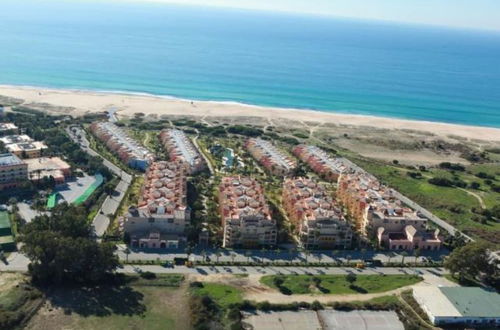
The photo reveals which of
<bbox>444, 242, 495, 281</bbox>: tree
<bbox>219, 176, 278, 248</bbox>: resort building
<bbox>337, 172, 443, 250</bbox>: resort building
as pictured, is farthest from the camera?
<bbox>337, 172, 443, 250</bbox>: resort building

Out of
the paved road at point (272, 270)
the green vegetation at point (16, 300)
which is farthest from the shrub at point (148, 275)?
the green vegetation at point (16, 300)

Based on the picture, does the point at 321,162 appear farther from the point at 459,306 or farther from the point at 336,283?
the point at 459,306

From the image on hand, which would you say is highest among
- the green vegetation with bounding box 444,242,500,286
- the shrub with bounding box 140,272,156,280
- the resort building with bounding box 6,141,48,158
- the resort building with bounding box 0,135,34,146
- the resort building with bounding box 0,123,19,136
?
the resort building with bounding box 0,123,19,136

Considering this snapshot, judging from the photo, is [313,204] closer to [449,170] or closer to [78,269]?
[78,269]

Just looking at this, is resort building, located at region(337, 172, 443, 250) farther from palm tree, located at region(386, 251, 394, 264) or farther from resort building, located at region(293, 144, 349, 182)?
resort building, located at region(293, 144, 349, 182)

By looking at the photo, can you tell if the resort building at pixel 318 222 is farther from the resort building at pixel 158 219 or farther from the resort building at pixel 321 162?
the resort building at pixel 321 162

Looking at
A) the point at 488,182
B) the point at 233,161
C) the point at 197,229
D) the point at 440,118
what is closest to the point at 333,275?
the point at 197,229

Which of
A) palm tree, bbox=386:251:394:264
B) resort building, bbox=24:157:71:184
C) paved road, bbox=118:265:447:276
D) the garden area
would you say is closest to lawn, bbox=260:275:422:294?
the garden area
